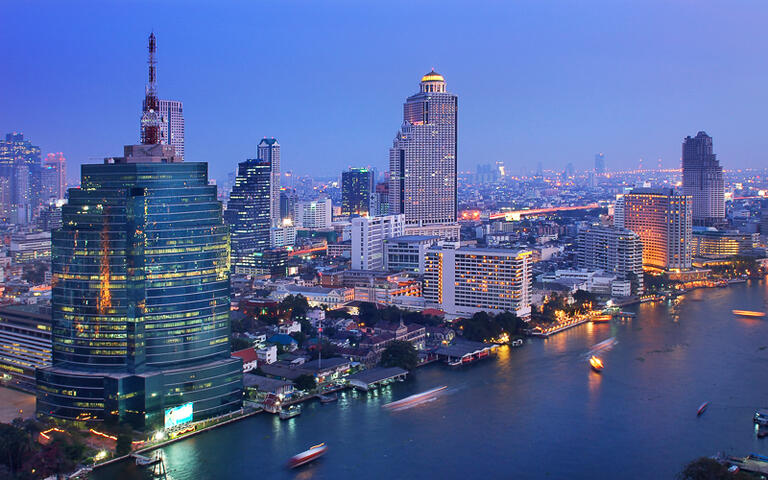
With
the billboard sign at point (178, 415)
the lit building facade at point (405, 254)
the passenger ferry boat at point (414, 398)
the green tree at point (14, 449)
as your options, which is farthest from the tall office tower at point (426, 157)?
the green tree at point (14, 449)

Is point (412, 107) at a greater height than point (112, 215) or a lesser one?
greater

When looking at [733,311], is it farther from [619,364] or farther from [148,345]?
[148,345]

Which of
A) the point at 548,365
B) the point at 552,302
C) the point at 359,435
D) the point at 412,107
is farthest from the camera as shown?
the point at 412,107

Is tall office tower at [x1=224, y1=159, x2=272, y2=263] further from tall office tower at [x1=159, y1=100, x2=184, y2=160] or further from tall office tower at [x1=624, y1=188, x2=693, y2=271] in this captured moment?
tall office tower at [x1=624, y1=188, x2=693, y2=271]

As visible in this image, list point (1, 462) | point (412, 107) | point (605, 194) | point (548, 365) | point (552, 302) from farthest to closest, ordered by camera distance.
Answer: point (605, 194) < point (412, 107) < point (552, 302) < point (548, 365) < point (1, 462)

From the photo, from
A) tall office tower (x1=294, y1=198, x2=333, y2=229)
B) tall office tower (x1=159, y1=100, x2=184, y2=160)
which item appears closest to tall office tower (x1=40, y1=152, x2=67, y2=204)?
tall office tower (x1=159, y1=100, x2=184, y2=160)

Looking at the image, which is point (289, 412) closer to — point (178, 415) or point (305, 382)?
point (305, 382)

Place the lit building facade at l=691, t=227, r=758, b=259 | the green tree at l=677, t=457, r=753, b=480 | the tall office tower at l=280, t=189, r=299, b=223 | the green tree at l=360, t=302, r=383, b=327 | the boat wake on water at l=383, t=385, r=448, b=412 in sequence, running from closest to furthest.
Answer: the green tree at l=677, t=457, r=753, b=480, the boat wake on water at l=383, t=385, r=448, b=412, the green tree at l=360, t=302, r=383, b=327, the lit building facade at l=691, t=227, r=758, b=259, the tall office tower at l=280, t=189, r=299, b=223

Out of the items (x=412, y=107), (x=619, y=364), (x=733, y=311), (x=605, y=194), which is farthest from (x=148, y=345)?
(x=605, y=194)
